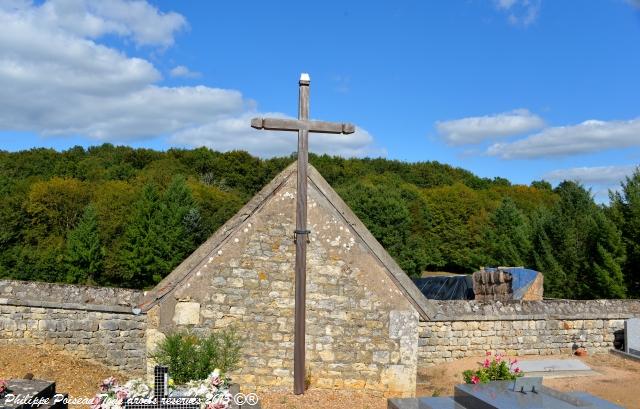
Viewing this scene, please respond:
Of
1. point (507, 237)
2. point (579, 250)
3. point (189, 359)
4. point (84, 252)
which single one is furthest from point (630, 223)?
point (84, 252)

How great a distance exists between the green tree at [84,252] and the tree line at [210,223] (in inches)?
3.1

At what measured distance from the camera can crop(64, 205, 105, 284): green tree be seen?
34.7 m

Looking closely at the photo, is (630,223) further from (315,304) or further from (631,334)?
(315,304)

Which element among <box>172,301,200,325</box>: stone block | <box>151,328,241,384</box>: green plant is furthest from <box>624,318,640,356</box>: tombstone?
<box>172,301,200,325</box>: stone block

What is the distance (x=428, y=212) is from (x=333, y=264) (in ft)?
146

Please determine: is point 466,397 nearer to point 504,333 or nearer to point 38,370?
point 504,333

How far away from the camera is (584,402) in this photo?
20.5ft

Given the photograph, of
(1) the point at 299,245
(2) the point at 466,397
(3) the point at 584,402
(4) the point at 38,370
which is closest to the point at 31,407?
(4) the point at 38,370

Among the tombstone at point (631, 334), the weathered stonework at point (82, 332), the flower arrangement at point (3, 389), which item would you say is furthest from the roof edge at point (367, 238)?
the tombstone at point (631, 334)

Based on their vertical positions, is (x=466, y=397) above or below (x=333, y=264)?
below

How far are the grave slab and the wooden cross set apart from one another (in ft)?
14.8

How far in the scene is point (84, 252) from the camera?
114 feet

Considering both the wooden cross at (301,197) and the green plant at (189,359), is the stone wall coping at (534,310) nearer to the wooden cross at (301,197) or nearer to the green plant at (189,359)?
the wooden cross at (301,197)

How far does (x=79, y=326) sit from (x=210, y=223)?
33.7m
